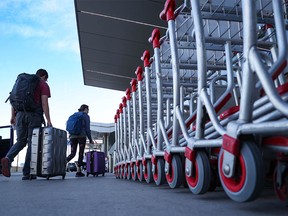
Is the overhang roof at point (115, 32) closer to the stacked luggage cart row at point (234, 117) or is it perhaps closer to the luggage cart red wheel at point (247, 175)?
the stacked luggage cart row at point (234, 117)

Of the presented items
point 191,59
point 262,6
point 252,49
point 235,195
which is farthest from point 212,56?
point 235,195

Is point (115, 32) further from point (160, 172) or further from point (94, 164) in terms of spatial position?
point (160, 172)

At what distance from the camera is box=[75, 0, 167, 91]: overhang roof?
6.54 meters

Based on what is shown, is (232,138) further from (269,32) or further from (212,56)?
(212,56)

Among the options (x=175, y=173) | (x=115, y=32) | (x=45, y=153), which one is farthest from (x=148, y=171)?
(x=115, y=32)

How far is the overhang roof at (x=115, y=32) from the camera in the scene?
258 inches

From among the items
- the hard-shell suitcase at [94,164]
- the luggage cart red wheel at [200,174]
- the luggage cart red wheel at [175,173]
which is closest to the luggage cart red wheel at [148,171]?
the luggage cart red wheel at [175,173]

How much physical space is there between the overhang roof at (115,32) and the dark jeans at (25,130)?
324cm

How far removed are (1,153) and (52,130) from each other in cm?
362

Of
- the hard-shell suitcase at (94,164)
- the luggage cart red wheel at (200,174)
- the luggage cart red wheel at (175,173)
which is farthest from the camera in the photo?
the hard-shell suitcase at (94,164)

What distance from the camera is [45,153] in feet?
12.9

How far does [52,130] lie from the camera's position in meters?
3.98

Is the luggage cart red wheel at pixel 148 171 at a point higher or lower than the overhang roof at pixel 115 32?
lower

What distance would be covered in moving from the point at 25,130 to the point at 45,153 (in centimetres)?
36
